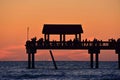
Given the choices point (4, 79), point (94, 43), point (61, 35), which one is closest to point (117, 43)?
point (94, 43)

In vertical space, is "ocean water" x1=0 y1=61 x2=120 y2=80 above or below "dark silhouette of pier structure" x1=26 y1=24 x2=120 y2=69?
below

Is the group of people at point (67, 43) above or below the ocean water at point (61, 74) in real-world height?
above

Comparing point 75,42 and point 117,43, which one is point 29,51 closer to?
A: point 75,42

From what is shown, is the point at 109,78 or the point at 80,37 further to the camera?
the point at 80,37

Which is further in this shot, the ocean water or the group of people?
the group of people

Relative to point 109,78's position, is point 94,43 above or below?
above

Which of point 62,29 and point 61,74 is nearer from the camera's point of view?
point 61,74

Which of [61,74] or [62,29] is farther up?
[62,29]

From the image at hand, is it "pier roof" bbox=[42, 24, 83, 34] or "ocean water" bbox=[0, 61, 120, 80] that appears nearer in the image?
"ocean water" bbox=[0, 61, 120, 80]

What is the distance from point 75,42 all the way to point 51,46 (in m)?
3.27

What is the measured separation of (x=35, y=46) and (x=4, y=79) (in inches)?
410

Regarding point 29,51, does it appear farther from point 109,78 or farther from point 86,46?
point 109,78

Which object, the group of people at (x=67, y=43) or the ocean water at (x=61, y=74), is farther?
the group of people at (x=67, y=43)

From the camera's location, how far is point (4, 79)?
60.8 metres
